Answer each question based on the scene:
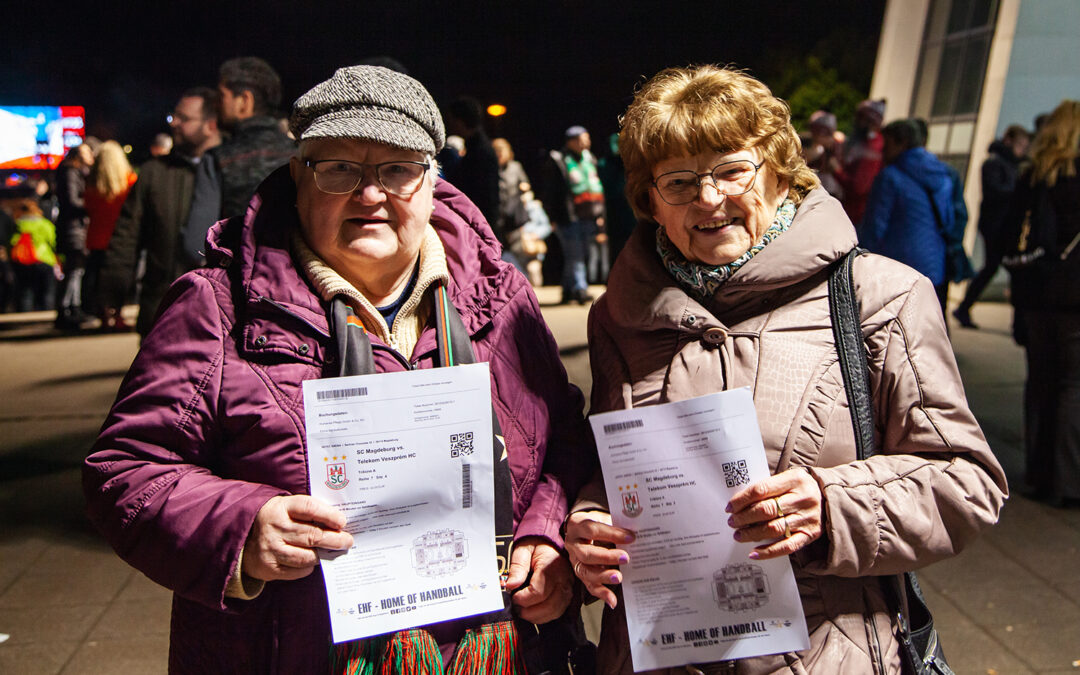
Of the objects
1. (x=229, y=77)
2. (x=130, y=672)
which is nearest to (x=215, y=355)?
(x=130, y=672)

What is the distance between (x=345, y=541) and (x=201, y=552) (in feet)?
0.85

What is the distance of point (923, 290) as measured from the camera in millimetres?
1601

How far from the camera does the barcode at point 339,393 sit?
55.6 inches

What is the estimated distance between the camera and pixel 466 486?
152cm

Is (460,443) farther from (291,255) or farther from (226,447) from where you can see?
(291,255)

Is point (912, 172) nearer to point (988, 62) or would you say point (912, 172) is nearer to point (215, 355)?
point (215, 355)

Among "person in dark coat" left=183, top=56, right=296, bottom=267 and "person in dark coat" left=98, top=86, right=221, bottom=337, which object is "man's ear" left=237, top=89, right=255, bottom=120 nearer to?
"person in dark coat" left=183, top=56, right=296, bottom=267

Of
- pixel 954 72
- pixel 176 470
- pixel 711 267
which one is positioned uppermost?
pixel 954 72

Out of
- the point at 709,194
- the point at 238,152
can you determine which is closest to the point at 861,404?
the point at 709,194

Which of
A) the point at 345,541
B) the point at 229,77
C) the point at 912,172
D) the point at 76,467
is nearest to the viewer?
the point at 345,541

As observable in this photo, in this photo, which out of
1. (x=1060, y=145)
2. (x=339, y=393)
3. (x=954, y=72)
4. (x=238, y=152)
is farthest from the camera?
(x=954, y=72)

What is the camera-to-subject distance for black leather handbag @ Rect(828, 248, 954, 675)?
1557 mm

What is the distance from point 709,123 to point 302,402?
97 centimetres

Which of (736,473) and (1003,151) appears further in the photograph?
(1003,151)
